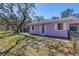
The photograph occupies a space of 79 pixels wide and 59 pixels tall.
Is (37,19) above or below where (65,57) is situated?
above

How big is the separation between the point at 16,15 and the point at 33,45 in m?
0.82

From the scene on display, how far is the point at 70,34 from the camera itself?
466cm

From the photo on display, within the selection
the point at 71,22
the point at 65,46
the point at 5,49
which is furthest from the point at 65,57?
the point at 5,49

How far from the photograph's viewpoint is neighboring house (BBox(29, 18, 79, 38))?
4.68 metres

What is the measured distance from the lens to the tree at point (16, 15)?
4.57 metres

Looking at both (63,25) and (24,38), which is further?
(63,25)

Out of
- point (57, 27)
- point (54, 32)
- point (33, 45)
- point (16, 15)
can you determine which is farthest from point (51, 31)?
point (16, 15)

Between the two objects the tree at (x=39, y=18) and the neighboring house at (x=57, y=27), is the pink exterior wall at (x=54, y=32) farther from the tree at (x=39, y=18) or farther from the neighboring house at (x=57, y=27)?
the tree at (x=39, y=18)

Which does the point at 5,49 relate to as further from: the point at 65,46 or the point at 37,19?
the point at 65,46

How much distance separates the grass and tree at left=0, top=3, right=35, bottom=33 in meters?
0.22

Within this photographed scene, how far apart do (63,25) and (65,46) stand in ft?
2.23

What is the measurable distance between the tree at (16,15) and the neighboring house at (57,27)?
0.88 feet

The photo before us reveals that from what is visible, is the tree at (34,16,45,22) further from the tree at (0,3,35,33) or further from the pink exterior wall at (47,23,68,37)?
the pink exterior wall at (47,23,68,37)

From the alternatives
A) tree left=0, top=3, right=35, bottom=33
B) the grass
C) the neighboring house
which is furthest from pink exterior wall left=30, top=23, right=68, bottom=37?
tree left=0, top=3, right=35, bottom=33
